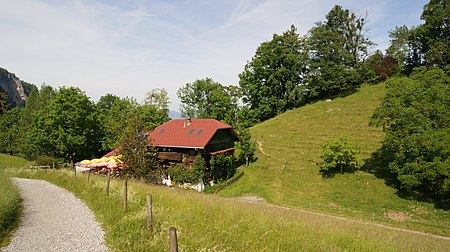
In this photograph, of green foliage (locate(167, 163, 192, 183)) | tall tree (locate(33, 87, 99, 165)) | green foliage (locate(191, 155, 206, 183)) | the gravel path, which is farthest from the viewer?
tall tree (locate(33, 87, 99, 165))

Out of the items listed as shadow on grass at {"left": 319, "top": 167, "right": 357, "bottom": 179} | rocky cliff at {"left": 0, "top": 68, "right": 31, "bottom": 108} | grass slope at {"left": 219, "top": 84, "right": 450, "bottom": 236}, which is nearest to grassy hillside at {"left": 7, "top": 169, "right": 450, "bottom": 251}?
grass slope at {"left": 219, "top": 84, "right": 450, "bottom": 236}

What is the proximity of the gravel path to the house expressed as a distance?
1696 cm

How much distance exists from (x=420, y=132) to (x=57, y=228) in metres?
26.2

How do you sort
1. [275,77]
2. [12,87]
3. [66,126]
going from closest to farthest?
[66,126]
[275,77]
[12,87]

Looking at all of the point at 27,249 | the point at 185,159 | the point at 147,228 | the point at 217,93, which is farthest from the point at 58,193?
the point at 217,93

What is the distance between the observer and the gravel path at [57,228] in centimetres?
799

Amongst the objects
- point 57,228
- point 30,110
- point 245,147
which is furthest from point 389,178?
point 30,110

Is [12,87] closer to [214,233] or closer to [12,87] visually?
[12,87]

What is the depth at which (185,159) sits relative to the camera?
31.8 meters

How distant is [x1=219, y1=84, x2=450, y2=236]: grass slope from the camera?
861 inches

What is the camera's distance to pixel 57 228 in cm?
964

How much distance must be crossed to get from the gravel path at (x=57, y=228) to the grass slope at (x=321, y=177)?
18.4m

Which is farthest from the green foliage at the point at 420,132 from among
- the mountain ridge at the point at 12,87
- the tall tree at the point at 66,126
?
the mountain ridge at the point at 12,87

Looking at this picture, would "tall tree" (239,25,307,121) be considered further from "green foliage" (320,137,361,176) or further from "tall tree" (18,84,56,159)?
"tall tree" (18,84,56,159)
